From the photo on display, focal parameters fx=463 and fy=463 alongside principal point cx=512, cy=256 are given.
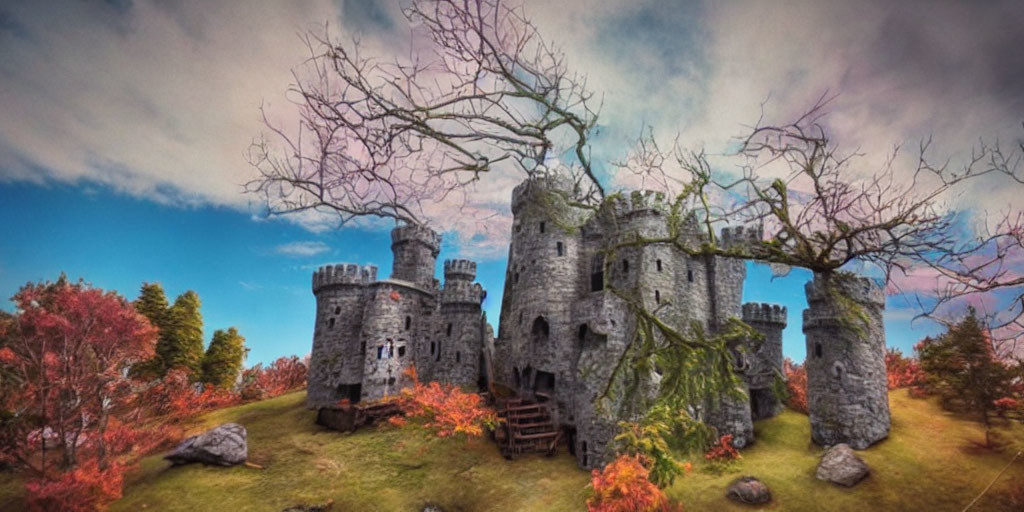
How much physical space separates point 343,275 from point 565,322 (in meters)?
14.3

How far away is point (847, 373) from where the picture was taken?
19141 millimetres

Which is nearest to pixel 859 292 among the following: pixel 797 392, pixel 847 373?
pixel 847 373

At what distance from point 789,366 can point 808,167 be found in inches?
1438

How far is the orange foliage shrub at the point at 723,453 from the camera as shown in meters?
19.6

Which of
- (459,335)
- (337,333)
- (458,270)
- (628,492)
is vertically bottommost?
(628,492)

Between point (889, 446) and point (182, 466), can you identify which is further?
point (182, 466)

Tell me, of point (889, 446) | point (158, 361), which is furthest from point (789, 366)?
point (158, 361)

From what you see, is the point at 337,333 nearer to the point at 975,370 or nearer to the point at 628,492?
the point at 628,492

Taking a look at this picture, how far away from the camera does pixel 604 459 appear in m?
19.8

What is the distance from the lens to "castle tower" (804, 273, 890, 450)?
1859 centimetres

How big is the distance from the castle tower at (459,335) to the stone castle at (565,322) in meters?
0.06

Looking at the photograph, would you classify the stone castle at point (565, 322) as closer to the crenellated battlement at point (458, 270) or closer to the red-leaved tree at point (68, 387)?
the crenellated battlement at point (458, 270)

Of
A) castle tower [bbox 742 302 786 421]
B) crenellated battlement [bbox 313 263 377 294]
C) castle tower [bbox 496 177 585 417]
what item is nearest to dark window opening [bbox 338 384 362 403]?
crenellated battlement [bbox 313 263 377 294]

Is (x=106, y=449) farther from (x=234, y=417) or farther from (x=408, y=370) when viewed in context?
(x=408, y=370)
